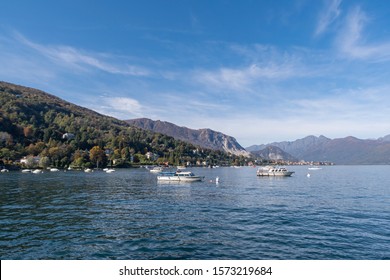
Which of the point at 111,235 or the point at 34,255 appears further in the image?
the point at 111,235

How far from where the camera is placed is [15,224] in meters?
30.5

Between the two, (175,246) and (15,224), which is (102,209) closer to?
(15,224)

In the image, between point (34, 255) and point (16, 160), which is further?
point (16, 160)

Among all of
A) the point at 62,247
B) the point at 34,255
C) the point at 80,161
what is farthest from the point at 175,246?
the point at 80,161

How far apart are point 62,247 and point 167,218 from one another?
14.2 m

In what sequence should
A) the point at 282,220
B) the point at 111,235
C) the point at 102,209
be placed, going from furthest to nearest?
the point at 102,209, the point at 282,220, the point at 111,235

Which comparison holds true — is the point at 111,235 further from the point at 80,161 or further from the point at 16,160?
the point at 16,160

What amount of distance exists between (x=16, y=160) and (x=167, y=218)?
181902mm

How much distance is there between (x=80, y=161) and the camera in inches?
7175

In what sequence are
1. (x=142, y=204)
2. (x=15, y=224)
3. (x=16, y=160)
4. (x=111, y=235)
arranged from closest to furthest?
1. (x=111, y=235)
2. (x=15, y=224)
3. (x=142, y=204)
4. (x=16, y=160)

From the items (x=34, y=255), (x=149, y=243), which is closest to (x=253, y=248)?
(x=149, y=243)
